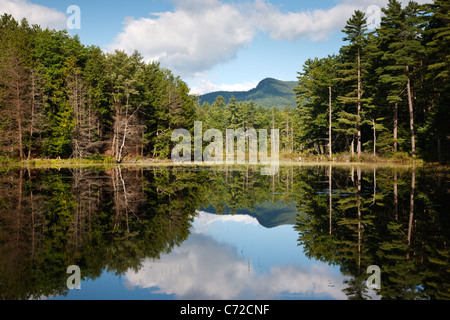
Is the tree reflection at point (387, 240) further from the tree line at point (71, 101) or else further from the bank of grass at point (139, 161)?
the tree line at point (71, 101)

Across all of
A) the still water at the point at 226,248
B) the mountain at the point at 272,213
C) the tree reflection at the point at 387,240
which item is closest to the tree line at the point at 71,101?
the still water at the point at 226,248

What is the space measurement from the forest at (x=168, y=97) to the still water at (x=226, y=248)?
81.6 ft

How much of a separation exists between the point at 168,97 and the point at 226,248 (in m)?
48.3

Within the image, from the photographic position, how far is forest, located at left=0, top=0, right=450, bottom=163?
36.7 m

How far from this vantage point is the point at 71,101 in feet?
152

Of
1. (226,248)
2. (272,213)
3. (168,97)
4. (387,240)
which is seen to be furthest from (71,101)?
(387,240)

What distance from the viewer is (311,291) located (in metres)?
5.64

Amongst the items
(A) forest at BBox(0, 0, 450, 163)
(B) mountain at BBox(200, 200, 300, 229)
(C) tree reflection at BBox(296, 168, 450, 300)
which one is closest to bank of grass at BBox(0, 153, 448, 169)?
(A) forest at BBox(0, 0, 450, 163)

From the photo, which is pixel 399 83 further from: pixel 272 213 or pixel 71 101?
pixel 71 101

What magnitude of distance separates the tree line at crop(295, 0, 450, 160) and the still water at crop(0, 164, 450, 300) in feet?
75.9

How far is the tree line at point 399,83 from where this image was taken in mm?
31719

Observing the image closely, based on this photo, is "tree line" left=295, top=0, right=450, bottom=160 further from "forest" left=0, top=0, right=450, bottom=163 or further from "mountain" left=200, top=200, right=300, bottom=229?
"mountain" left=200, top=200, right=300, bottom=229

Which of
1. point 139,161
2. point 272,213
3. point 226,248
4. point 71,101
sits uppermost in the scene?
point 71,101
